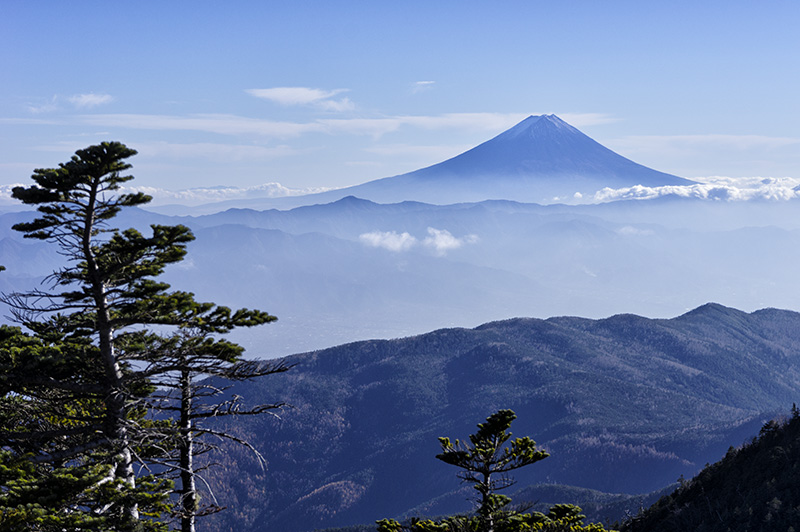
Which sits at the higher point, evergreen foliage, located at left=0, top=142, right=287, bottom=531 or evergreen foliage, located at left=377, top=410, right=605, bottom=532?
evergreen foliage, located at left=0, top=142, right=287, bottom=531

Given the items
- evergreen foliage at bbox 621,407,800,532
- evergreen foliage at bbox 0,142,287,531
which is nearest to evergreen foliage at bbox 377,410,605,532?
evergreen foliage at bbox 0,142,287,531

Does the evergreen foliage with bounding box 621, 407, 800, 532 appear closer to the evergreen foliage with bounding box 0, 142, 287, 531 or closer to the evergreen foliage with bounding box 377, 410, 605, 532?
the evergreen foliage with bounding box 377, 410, 605, 532

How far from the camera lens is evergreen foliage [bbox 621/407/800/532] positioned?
73.0 meters

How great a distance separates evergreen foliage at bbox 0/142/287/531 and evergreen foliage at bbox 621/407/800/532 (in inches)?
2564

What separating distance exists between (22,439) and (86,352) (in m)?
2.79

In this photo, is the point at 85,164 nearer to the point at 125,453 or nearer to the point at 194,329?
the point at 194,329

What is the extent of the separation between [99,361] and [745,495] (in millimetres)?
83851

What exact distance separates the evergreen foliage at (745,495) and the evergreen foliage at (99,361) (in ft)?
214

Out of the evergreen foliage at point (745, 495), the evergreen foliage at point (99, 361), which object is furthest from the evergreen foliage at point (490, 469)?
the evergreen foliage at point (745, 495)

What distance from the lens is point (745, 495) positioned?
80.8m

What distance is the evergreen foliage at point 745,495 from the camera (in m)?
73.0

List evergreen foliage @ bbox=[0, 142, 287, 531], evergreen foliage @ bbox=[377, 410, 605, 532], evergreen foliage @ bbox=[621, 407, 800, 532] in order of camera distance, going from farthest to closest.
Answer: evergreen foliage @ bbox=[621, 407, 800, 532] < evergreen foliage @ bbox=[377, 410, 605, 532] < evergreen foliage @ bbox=[0, 142, 287, 531]

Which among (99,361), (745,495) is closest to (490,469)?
(99,361)

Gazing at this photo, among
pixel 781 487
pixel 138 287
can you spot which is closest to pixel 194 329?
pixel 138 287
